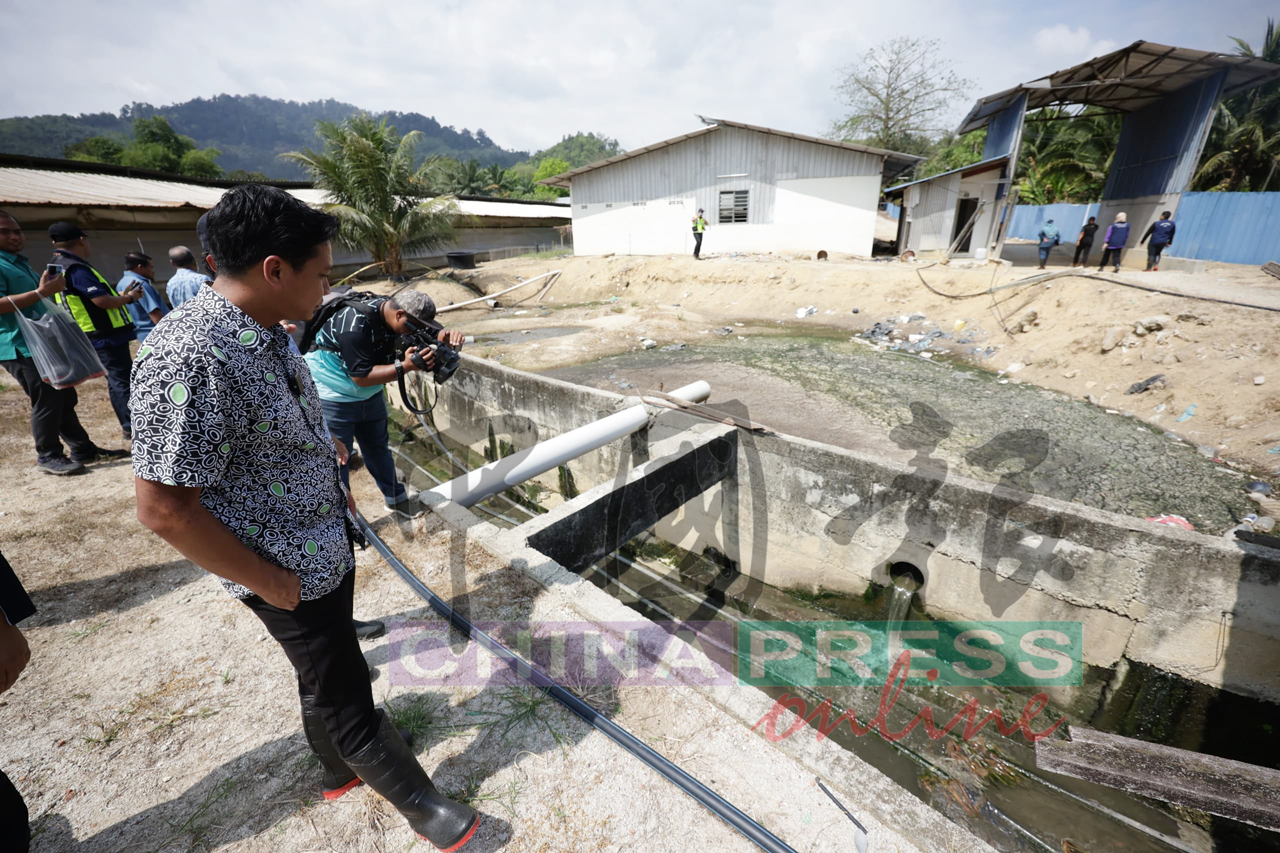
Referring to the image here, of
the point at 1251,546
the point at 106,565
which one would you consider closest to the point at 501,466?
the point at 106,565

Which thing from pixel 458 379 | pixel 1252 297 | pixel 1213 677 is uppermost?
pixel 1252 297

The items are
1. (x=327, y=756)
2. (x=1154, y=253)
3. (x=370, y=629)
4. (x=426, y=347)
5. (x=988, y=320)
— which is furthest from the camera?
(x=1154, y=253)

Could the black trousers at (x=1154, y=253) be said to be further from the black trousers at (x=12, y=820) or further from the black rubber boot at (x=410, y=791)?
the black trousers at (x=12, y=820)

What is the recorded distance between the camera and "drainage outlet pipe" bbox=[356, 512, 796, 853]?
1586 mm

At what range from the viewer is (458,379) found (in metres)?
7.61

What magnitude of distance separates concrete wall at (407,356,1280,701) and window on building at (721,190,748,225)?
1330 centimetres

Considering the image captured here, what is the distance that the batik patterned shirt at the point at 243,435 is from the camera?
3.47 feet

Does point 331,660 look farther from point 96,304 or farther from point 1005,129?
point 1005,129

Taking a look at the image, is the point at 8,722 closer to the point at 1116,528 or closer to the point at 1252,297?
the point at 1116,528

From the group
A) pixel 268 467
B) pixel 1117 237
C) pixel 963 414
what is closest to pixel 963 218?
pixel 1117 237

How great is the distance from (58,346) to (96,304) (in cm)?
61

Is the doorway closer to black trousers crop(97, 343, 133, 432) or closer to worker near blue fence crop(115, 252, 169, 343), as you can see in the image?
worker near blue fence crop(115, 252, 169, 343)

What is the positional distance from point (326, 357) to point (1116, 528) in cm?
502

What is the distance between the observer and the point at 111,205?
498 inches
